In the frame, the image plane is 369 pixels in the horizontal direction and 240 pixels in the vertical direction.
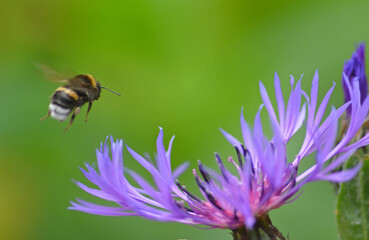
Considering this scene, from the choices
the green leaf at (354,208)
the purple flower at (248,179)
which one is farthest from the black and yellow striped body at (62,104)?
the green leaf at (354,208)

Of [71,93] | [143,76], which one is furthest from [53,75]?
[143,76]

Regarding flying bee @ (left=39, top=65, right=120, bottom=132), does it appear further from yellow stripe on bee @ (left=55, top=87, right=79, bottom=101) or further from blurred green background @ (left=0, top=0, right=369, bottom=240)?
blurred green background @ (left=0, top=0, right=369, bottom=240)

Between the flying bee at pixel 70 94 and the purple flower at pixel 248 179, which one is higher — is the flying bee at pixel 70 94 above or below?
above

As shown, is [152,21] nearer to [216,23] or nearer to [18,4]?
[216,23]

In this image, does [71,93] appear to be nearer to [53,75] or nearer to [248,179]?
[53,75]

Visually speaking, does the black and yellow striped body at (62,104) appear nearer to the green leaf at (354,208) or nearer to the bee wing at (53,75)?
the bee wing at (53,75)

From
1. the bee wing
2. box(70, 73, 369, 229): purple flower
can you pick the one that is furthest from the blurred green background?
box(70, 73, 369, 229): purple flower
